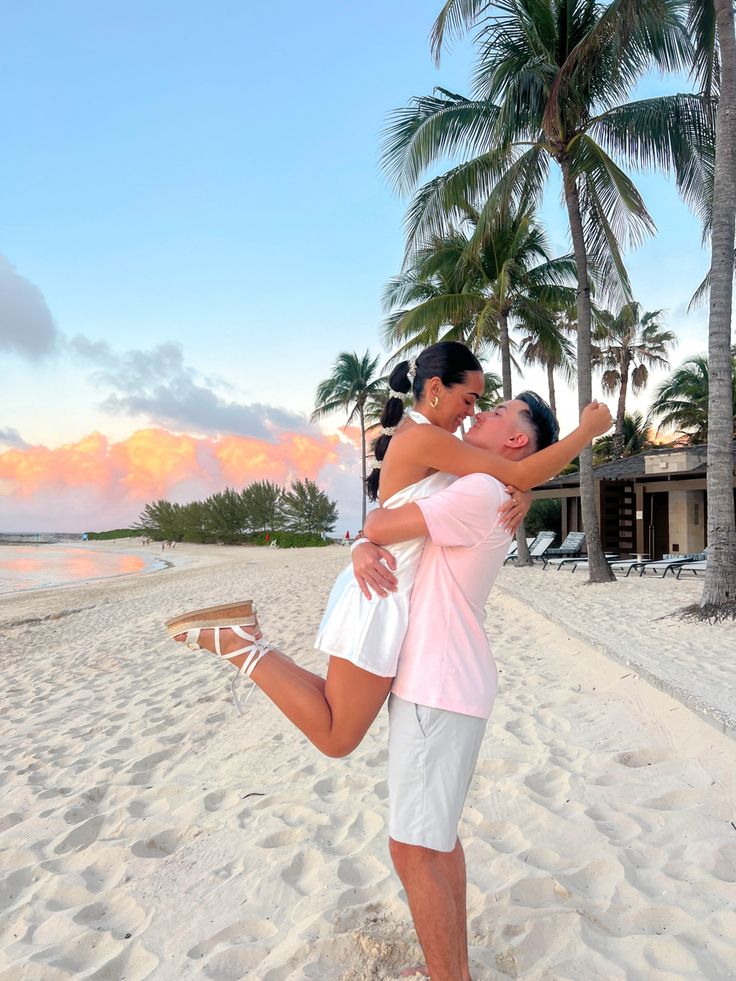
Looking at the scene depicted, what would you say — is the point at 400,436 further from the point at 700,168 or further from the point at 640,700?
the point at 700,168

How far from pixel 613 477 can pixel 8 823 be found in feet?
57.6

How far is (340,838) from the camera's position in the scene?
108 inches

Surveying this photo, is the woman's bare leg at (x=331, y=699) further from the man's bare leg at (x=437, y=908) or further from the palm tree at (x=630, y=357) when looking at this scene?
the palm tree at (x=630, y=357)

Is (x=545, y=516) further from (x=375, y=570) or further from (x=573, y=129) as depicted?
(x=375, y=570)

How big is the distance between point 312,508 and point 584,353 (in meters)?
32.8

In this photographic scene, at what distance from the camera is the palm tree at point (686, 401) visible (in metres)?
30.4

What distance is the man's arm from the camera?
1584mm

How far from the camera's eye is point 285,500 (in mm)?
44688

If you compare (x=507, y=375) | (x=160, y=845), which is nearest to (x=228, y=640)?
(x=160, y=845)

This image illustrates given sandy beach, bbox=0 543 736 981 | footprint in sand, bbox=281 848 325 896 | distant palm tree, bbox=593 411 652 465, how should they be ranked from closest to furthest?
sandy beach, bbox=0 543 736 981 → footprint in sand, bbox=281 848 325 896 → distant palm tree, bbox=593 411 652 465

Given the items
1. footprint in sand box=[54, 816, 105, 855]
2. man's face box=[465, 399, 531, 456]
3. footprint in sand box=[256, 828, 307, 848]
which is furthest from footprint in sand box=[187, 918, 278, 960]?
man's face box=[465, 399, 531, 456]

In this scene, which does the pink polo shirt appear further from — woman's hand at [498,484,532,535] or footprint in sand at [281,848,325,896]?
footprint in sand at [281,848,325,896]

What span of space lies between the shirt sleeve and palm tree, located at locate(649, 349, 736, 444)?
32.0m

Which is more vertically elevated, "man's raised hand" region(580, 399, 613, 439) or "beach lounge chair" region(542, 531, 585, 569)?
"man's raised hand" region(580, 399, 613, 439)
